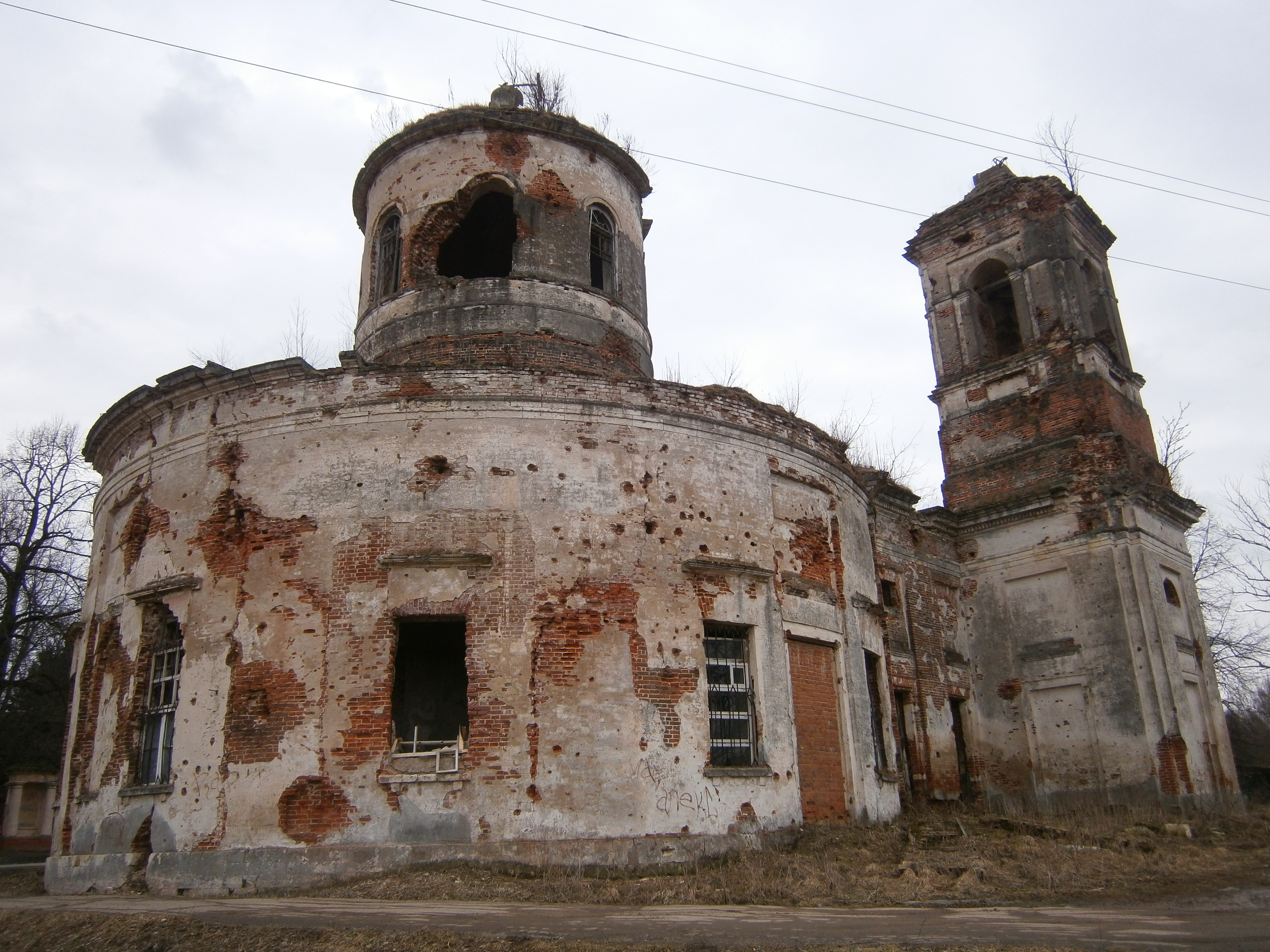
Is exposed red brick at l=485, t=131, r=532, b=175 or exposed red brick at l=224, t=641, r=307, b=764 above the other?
exposed red brick at l=485, t=131, r=532, b=175

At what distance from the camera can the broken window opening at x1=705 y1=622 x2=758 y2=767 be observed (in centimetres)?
1105

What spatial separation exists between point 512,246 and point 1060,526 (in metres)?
11.1

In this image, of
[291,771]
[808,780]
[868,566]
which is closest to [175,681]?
[291,771]

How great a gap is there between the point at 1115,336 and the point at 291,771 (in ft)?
60.1

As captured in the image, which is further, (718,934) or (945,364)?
(945,364)

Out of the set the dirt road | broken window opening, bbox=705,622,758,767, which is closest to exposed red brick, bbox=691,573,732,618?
broken window opening, bbox=705,622,758,767

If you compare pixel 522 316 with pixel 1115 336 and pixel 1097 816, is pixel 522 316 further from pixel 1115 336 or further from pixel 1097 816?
pixel 1115 336

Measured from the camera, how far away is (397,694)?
11.8 meters

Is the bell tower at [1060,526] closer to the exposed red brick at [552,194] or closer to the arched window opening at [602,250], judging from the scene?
the arched window opening at [602,250]

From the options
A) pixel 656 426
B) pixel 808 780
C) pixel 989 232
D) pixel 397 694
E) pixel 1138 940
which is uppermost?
pixel 989 232

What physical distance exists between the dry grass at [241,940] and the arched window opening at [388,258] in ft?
30.1

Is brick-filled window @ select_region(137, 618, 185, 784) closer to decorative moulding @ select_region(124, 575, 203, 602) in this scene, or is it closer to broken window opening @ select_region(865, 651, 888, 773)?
decorative moulding @ select_region(124, 575, 203, 602)

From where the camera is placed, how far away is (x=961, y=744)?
17.8 metres

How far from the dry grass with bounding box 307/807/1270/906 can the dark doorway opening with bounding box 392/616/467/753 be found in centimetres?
245
